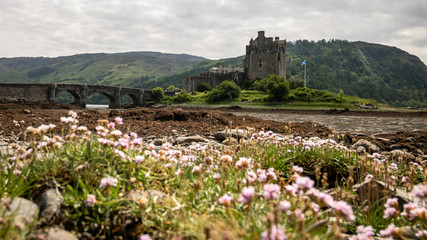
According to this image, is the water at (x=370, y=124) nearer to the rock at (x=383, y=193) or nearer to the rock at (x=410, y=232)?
the rock at (x=383, y=193)

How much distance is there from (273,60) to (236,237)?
95.9m

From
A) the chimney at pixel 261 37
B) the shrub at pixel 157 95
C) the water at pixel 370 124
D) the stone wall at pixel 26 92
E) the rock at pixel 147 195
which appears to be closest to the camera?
the rock at pixel 147 195

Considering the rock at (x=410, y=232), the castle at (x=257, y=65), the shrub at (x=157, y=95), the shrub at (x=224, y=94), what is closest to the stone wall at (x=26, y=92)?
the shrub at (x=157, y=95)

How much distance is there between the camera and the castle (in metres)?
94.2

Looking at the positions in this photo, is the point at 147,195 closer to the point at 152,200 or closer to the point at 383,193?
the point at 152,200

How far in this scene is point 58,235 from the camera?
2838 millimetres

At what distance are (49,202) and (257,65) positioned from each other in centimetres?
9639

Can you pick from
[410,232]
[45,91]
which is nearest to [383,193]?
[410,232]

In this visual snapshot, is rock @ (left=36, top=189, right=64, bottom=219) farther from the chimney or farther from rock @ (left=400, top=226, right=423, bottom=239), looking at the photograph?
the chimney

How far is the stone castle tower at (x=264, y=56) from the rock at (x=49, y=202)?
94780 millimetres

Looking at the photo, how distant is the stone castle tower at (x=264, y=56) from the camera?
308 ft

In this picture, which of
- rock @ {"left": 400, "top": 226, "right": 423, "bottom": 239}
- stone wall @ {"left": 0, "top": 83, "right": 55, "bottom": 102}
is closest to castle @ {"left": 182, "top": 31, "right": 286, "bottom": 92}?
stone wall @ {"left": 0, "top": 83, "right": 55, "bottom": 102}

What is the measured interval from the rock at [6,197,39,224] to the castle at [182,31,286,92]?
309 feet

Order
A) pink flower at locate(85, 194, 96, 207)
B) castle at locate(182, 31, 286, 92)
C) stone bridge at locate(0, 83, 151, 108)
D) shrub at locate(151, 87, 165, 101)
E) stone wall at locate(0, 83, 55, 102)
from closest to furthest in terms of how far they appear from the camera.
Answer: pink flower at locate(85, 194, 96, 207), stone wall at locate(0, 83, 55, 102), stone bridge at locate(0, 83, 151, 108), shrub at locate(151, 87, 165, 101), castle at locate(182, 31, 286, 92)
